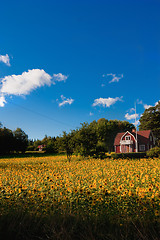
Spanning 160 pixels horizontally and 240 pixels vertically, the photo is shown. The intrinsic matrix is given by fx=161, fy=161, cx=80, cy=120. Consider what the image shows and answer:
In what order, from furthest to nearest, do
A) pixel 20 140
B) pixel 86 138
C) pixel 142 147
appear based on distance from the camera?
pixel 20 140
pixel 142 147
pixel 86 138

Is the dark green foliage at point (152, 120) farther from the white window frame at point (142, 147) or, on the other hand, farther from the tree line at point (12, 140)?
the tree line at point (12, 140)

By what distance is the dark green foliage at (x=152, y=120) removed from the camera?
4792 cm

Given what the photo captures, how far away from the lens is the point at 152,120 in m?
48.6

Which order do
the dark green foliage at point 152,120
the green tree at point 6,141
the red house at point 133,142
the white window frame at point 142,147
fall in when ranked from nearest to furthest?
the white window frame at point 142,147
the red house at point 133,142
the green tree at point 6,141
the dark green foliage at point 152,120

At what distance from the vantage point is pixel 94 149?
18344 millimetres

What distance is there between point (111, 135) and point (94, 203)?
5426cm

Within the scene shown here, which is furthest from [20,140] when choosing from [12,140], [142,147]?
[142,147]

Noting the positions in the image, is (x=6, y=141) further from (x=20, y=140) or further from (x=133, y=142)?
(x=133, y=142)

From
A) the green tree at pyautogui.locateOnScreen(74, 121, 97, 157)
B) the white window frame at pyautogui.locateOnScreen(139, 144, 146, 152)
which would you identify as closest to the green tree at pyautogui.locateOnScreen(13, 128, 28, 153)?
the white window frame at pyautogui.locateOnScreen(139, 144, 146, 152)

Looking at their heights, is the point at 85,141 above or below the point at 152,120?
below

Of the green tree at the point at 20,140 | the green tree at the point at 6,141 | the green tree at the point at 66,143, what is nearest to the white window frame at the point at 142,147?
the green tree at the point at 66,143

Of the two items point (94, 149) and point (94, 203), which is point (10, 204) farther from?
point (94, 149)

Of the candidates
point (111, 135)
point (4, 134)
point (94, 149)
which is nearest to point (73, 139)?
point (94, 149)

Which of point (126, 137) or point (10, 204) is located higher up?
point (126, 137)
